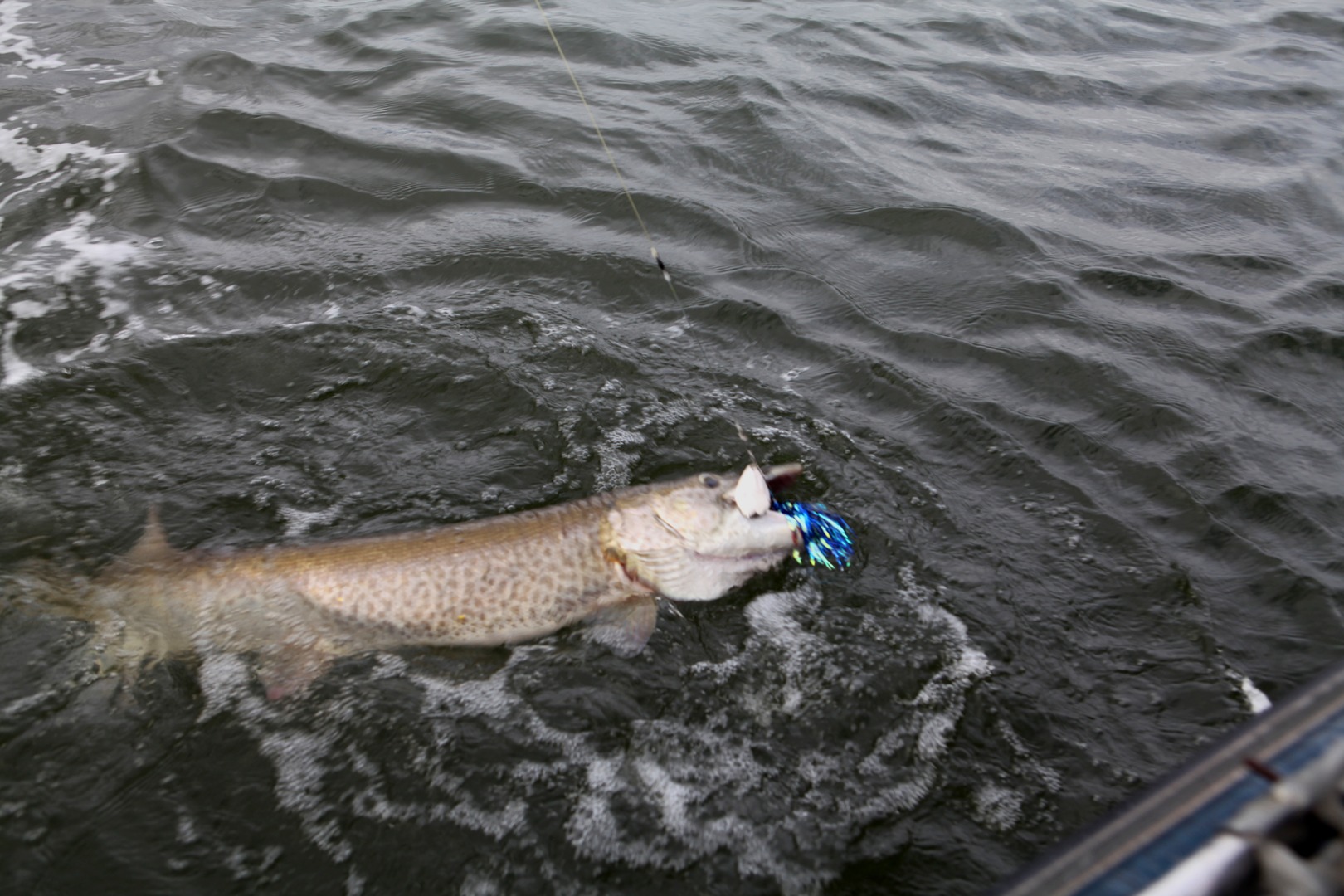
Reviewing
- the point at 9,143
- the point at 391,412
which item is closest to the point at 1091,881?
the point at 391,412

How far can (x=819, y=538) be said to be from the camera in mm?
4117

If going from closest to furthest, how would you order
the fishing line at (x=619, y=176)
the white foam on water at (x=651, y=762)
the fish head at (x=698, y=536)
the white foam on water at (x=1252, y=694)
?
the white foam on water at (x=651, y=762) → the white foam on water at (x=1252, y=694) → the fish head at (x=698, y=536) → the fishing line at (x=619, y=176)

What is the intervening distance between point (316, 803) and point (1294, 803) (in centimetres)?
269

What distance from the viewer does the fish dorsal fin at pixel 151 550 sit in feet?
11.7

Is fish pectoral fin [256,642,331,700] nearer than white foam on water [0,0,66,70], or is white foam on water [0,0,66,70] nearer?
fish pectoral fin [256,642,331,700]

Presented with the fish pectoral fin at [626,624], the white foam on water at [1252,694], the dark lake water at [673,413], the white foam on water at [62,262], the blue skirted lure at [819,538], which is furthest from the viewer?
the white foam on water at [62,262]

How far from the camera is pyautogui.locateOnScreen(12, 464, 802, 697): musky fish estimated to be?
3.50m

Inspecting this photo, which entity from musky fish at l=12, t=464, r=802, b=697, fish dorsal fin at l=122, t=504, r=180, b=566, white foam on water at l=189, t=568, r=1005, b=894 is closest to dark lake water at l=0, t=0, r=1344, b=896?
white foam on water at l=189, t=568, r=1005, b=894

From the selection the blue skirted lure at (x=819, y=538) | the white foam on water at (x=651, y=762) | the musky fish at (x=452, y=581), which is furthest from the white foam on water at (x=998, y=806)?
the musky fish at (x=452, y=581)

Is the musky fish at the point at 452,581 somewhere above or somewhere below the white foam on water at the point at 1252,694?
below

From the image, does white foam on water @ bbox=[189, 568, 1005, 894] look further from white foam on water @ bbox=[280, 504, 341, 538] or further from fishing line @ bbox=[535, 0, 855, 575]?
white foam on water @ bbox=[280, 504, 341, 538]

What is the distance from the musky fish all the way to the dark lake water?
0.12 meters

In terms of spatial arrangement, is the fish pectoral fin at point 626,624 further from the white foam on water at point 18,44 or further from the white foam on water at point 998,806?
the white foam on water at point 18,44

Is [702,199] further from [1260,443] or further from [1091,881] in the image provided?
[1091,881]
